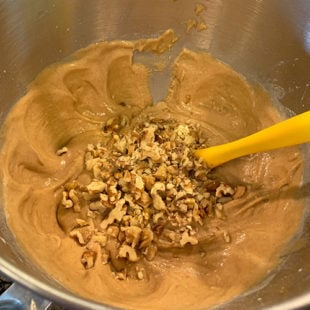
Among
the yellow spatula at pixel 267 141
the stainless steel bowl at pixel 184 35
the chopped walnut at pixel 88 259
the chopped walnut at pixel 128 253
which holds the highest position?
the stainless steel bowl at pixel 184 35

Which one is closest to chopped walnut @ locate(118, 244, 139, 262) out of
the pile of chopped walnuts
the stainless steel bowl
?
the pile of chopped walnuts

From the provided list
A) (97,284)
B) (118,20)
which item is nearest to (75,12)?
(118,20)

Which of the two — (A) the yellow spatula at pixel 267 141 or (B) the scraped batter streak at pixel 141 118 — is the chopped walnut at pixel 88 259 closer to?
(B) the scraped batter streak at pixel 141 118

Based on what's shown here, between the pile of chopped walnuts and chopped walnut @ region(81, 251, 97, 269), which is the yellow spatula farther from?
chopped walnut @ region(81, 251, 97, 269)

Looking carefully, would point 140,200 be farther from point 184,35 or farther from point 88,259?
point 184,35

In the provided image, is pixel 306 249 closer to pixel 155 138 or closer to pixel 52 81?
pixel 155 138

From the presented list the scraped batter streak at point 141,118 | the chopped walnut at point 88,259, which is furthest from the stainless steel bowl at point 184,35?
the chopped walnut at point 88,259

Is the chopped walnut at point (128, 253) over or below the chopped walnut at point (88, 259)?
below
